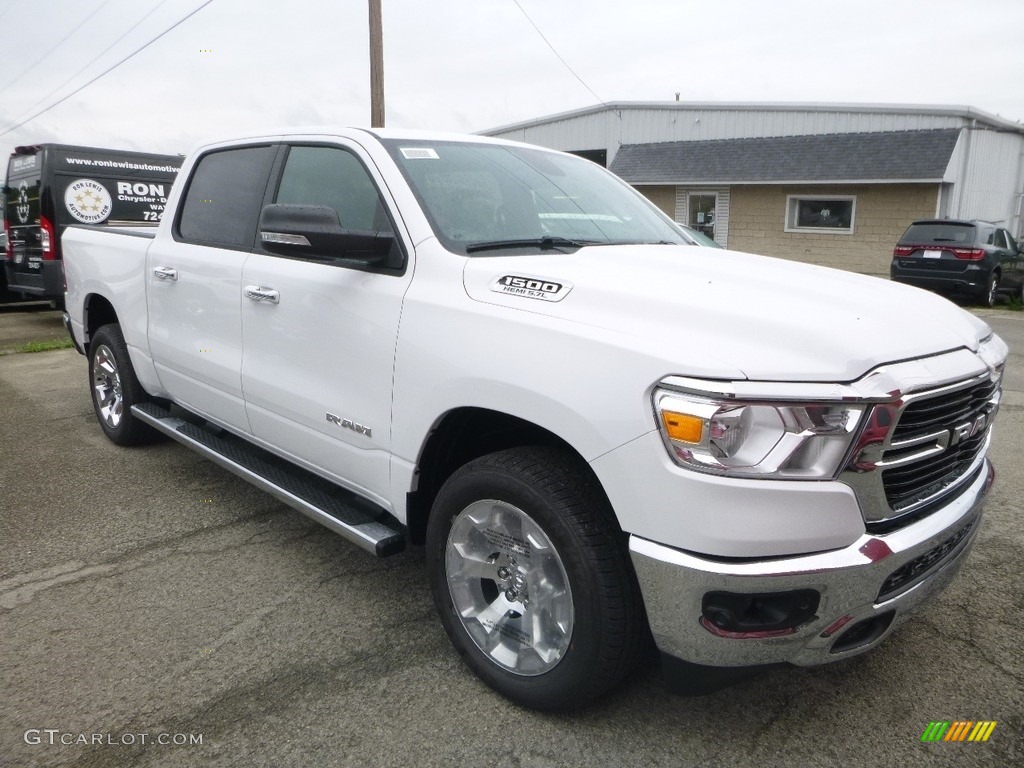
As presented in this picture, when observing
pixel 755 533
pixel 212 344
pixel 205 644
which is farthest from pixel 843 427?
pixel 212 344

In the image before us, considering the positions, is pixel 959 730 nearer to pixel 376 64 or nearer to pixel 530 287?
pixel 530 287

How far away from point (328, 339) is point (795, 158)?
2056cm

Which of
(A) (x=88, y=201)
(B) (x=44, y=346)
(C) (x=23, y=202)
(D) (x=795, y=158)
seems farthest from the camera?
(D) (x=795, y=158)

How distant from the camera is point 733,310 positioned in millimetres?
2262

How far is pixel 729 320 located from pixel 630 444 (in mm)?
444

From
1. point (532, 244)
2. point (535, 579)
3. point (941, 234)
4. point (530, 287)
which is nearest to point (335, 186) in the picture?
point (532, 244)

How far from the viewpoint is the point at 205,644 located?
10.0ft

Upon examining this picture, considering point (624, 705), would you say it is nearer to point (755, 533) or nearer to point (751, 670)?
point (751, 670)

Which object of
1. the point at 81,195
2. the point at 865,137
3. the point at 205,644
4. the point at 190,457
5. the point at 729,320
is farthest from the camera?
the point at 865,137

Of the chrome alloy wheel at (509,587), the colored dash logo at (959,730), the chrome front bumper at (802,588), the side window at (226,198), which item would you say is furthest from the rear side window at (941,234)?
the chrome alloy wheel at (509,587)

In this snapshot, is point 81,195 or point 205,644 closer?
point 205,644

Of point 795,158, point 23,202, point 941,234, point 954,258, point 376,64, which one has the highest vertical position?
point 376,64

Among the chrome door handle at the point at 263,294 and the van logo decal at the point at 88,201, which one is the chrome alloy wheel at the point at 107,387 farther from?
the van logo decal at the point at 88,201

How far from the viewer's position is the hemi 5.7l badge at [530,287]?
2.50m
